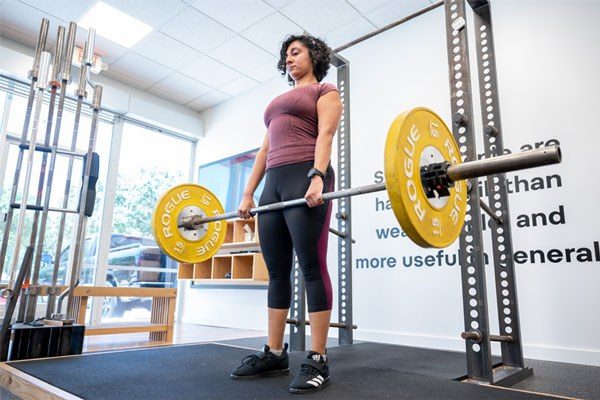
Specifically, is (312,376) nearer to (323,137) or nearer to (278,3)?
(323,137)

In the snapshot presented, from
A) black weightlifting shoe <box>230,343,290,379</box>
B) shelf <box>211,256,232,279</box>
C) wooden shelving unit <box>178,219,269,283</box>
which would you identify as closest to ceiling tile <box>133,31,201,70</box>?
wooden shelving unit <box>178,219,269,283</box>

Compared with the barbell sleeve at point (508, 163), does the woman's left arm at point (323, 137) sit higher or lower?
higher

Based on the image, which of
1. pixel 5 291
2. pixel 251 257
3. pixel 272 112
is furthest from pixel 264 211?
pixel 251 257

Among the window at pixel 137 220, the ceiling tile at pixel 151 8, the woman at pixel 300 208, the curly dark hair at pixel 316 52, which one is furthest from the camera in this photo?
the window at pixel 137 220

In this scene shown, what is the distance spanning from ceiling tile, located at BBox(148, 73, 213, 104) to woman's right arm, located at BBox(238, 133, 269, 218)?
118 inches

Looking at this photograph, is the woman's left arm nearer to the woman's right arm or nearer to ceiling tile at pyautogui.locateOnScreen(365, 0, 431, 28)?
the woman's right arm

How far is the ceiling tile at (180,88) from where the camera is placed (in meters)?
4.34

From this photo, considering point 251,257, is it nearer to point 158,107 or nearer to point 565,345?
point 158,107

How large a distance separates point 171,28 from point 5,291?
243cm

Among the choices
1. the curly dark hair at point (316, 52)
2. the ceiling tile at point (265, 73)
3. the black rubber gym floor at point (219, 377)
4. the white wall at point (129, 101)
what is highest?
the ceiling tile at point (265, 73)

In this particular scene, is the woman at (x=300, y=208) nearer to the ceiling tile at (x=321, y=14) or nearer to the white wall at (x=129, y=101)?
the ceiling tile at (x=321, y=14)

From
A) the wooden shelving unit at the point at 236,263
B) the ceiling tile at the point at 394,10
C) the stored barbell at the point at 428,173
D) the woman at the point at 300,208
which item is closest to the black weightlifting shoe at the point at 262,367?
the woman at the point at 300,208

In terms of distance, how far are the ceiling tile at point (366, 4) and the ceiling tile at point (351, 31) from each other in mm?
123

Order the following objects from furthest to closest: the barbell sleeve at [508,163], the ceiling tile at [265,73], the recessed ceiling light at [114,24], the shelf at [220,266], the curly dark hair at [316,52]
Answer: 1. the ceiling tile at [265,73]
2. the shelf at [220,266]
3. the recessed ceiling light at [114,24]
4. the curly dark hair at [316,52]
5. the barbell sleeve at [508,163]
